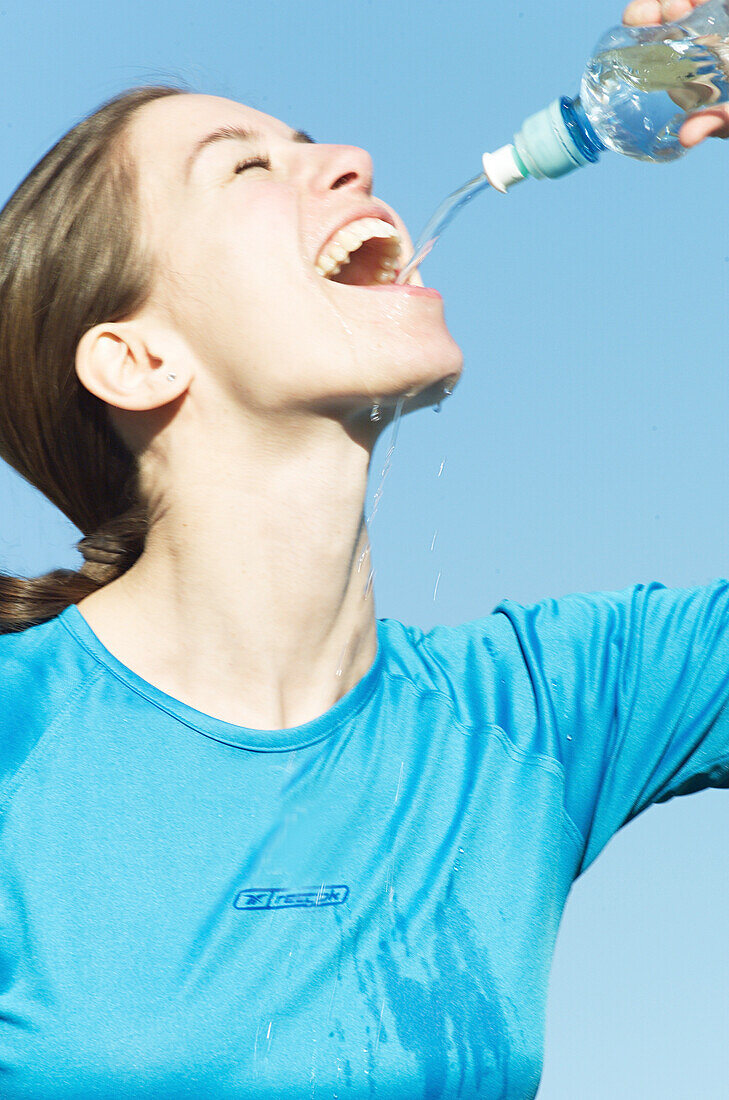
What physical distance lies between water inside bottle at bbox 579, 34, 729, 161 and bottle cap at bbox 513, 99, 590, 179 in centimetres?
17

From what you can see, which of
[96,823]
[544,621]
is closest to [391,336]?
[544,621]

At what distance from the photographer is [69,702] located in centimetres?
249

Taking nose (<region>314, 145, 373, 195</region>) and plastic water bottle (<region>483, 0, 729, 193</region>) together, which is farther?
nose (<region>314, 145, 373, 195</region>)

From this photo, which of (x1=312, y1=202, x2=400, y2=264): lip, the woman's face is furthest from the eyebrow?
(x1=312, y1=202, x2=400, y2=264): lip

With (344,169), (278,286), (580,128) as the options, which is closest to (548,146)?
(580,128)

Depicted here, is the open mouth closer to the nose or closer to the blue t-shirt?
the nose

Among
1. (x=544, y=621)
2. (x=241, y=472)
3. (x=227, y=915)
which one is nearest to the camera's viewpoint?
(x=227, y=915)

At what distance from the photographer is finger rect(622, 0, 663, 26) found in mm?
2598

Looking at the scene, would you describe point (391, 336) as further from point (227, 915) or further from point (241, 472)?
point (227, 915)

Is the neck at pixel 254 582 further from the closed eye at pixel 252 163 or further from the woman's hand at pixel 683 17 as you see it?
the woman's hand at pixel 683 17

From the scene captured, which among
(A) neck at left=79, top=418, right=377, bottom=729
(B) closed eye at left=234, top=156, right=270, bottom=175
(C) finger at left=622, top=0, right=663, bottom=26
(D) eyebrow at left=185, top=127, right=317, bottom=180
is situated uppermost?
(C) finger at left=622, top=0, right=663, bottom=26

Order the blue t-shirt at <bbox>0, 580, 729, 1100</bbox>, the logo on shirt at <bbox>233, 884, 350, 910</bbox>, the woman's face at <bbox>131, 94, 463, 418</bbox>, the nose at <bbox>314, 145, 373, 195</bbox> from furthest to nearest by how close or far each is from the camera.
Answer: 1. the nose at <bbox>314, 145, 373, 195</bbox>
2. the woman's face at <bbox>131, 94, 463, 418</bbox>
3. the logo on shirt at <bbox>233, 884, 350, 910</bbox>
4. the blue t-shirt at <bbox>0, 580, 729, 1100</bbox>

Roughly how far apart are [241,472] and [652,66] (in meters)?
1.26

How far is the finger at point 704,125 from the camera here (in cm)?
265
